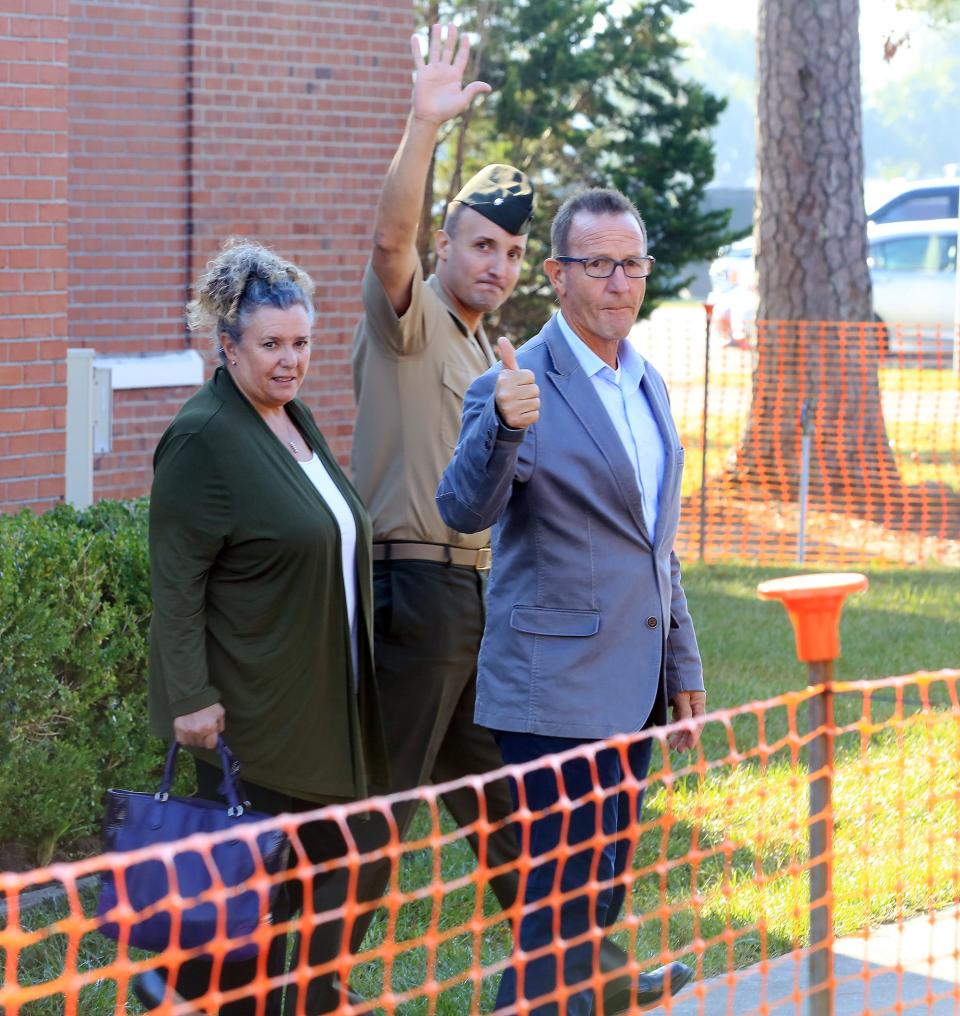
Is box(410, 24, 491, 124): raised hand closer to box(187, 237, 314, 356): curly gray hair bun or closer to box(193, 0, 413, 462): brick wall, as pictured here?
box(187, 237, 314, 356): curly gray hair bun

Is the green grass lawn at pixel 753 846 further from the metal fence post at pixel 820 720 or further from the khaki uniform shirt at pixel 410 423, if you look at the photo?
the khaki uniform shirt at pixel 410 423

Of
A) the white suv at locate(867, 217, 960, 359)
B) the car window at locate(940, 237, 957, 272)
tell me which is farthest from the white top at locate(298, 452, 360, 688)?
the car window at locate(940, 237, 957, 272)

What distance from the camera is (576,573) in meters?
3.75

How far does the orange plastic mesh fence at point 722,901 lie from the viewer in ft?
12.8

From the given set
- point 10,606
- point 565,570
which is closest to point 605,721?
point 565,570

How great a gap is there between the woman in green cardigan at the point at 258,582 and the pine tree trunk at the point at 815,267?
9.46 metres

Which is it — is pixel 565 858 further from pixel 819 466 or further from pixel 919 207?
pixel 919 207

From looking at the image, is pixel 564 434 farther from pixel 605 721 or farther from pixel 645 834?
pixel 645 834

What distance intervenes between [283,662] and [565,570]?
666 millimetres

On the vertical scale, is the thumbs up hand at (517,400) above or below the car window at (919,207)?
below

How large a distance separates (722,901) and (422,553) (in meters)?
1.63

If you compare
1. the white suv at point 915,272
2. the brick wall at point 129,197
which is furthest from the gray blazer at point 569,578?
the white suv at point 915,272

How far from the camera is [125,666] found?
545cm

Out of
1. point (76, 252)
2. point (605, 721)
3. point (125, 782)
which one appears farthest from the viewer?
point (76, 252)
